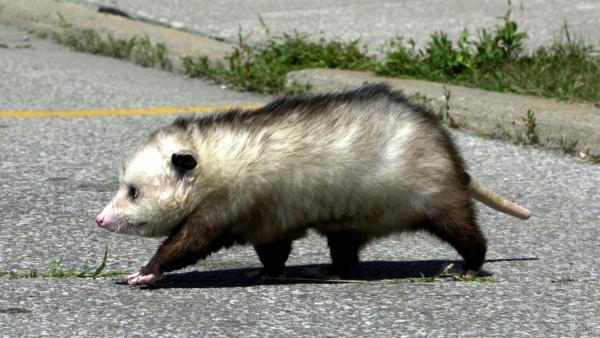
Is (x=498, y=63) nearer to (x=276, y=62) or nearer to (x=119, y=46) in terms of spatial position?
(x=276, y=62)

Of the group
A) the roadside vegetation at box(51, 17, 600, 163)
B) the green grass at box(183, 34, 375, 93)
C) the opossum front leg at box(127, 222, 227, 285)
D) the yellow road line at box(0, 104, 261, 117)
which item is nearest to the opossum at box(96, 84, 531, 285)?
Result: the opossum front leg at box(127, 222, 227, 285)

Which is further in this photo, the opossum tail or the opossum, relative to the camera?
the opossum tail

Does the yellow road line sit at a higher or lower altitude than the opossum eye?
lower

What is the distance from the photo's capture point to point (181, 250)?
5.23m

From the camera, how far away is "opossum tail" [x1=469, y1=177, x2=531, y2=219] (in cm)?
588

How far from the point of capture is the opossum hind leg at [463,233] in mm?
5457

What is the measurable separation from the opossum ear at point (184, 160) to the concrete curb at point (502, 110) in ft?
10.2

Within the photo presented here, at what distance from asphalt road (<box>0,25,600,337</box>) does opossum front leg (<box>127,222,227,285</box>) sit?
0.23 feet

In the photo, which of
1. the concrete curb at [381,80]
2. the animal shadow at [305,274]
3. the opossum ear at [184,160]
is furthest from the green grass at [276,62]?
the opossum ear at [184,160]

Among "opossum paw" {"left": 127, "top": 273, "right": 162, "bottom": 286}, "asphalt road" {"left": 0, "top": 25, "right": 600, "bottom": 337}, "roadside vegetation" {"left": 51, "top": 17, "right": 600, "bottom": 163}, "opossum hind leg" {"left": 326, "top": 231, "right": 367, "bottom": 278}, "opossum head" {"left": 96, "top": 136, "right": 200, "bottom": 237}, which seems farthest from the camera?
"roadside vegetation" {"left": 51, "top": 17, "right": 600, "bottom": 163}

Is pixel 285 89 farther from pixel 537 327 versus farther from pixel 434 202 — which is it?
pixel 537 327

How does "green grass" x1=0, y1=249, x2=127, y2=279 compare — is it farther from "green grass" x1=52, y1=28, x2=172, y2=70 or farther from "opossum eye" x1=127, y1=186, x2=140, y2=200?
"green grass" x1=52, y1=28, x2=172, y2=70

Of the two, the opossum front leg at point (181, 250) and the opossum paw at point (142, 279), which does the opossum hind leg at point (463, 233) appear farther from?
the opossum paw at point (142, 279)

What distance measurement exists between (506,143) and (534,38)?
2.38 meters
